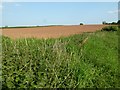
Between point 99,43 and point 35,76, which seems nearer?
point 35,76

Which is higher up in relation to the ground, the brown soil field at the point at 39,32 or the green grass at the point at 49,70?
the brown soil field at the point at 39,32

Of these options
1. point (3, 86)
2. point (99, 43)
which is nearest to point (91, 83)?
point (3, 86)

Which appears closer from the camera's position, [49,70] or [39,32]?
[49,70]

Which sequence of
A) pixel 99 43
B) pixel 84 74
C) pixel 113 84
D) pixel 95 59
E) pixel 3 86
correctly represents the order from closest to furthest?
pixel 3 86
pixel 84 74
pixel 113 84
pixel 95 59
pixel 99 43

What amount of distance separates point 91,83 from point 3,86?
10.2 feet

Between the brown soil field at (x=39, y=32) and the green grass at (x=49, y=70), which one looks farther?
the brown soil field at (x=39, y=32)

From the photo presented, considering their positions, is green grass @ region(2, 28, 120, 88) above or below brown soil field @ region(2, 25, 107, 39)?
below

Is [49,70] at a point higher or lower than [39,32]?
lower

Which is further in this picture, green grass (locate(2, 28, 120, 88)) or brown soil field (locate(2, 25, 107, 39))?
brown soil field (locate(2, 25, 107, 39))

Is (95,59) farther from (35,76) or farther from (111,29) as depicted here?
(111,29)

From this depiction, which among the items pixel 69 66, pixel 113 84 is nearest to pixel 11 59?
pixel 69 66

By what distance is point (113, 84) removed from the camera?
11000mm

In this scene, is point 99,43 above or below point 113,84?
above

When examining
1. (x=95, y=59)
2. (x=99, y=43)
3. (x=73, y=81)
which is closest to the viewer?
(x=73, y=81)
